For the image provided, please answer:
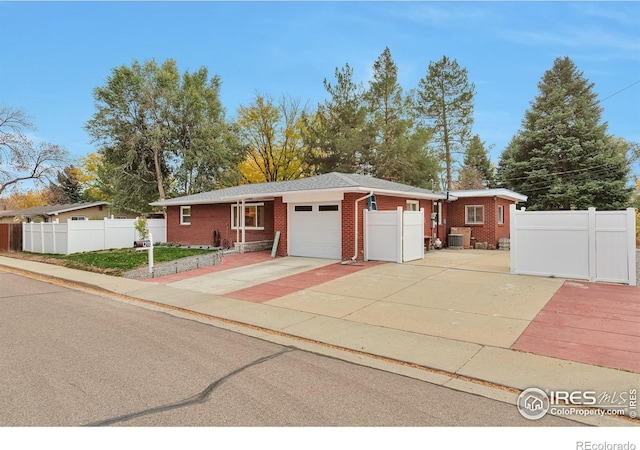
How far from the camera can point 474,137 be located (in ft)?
115

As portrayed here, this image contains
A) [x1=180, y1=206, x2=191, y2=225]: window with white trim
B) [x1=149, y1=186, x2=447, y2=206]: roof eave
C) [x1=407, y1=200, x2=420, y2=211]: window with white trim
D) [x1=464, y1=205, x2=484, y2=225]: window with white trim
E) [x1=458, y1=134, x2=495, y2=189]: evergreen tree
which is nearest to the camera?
[x1=149, y1=186, x2=447, y2=206]: roof eave

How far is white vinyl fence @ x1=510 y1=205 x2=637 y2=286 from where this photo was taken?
895 cm

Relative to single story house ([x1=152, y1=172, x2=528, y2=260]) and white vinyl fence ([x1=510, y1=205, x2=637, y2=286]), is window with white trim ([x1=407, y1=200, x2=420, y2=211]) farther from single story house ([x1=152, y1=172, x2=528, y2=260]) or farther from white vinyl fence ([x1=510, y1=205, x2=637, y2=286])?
white vinyl fence ([x1=510, y1=205, x2=637, y2=286])

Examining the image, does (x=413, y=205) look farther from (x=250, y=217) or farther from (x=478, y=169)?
(x=478, y=169)

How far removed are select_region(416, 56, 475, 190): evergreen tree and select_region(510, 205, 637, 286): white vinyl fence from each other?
2430 cm

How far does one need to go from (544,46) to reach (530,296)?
9234 mm

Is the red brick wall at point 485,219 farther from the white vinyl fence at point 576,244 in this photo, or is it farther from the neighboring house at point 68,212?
the neighboring house at point 68,212

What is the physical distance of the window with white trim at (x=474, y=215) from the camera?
20.3 m

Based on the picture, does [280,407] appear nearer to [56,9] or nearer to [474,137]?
[56,9]

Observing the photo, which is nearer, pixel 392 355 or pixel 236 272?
pixel 392 355

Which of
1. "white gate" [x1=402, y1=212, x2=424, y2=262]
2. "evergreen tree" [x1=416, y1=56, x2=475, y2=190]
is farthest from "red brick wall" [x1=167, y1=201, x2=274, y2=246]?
"evergreen tree" [x1=416, y1=56, x2=475, y2=190]

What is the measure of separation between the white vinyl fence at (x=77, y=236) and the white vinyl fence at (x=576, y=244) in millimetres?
19121

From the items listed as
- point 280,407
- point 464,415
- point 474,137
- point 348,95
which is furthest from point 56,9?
point 474,137
